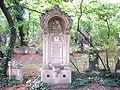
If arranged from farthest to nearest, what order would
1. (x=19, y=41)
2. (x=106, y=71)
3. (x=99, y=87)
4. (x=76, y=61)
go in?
(x=19, y=41) → (x=76, y=61) → (x=106, y=71) → (x=99, y=87)

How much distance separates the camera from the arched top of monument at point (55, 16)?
12930 millimetres

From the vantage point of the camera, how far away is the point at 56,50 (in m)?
13.2

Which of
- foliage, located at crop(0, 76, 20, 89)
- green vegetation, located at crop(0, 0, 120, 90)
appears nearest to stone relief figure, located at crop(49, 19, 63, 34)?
green vegetation, located at crop(0, 0, 120, 90)

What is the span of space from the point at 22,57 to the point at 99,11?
9990mm

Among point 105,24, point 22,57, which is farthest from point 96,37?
point 22,57

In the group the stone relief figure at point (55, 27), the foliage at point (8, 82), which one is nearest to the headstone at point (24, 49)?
the foliage at point (8, 82)

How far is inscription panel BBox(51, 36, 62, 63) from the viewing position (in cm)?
1316

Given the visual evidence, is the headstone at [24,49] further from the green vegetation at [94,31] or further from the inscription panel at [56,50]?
the inscription panel at [56,50]

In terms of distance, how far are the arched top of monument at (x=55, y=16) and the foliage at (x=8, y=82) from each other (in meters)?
2.95

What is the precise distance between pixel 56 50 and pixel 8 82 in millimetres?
2831

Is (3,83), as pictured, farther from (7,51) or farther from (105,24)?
(105,24)

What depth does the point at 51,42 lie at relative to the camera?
43.1 feet

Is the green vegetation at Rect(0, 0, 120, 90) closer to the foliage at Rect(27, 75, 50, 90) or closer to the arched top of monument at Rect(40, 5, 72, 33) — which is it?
the arched top of monument at Rect(40, 5, 72, 33)

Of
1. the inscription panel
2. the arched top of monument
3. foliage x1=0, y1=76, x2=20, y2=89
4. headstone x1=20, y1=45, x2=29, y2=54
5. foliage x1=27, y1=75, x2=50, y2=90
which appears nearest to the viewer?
foliage x1=27, y1=75, x2=50, y2=90
